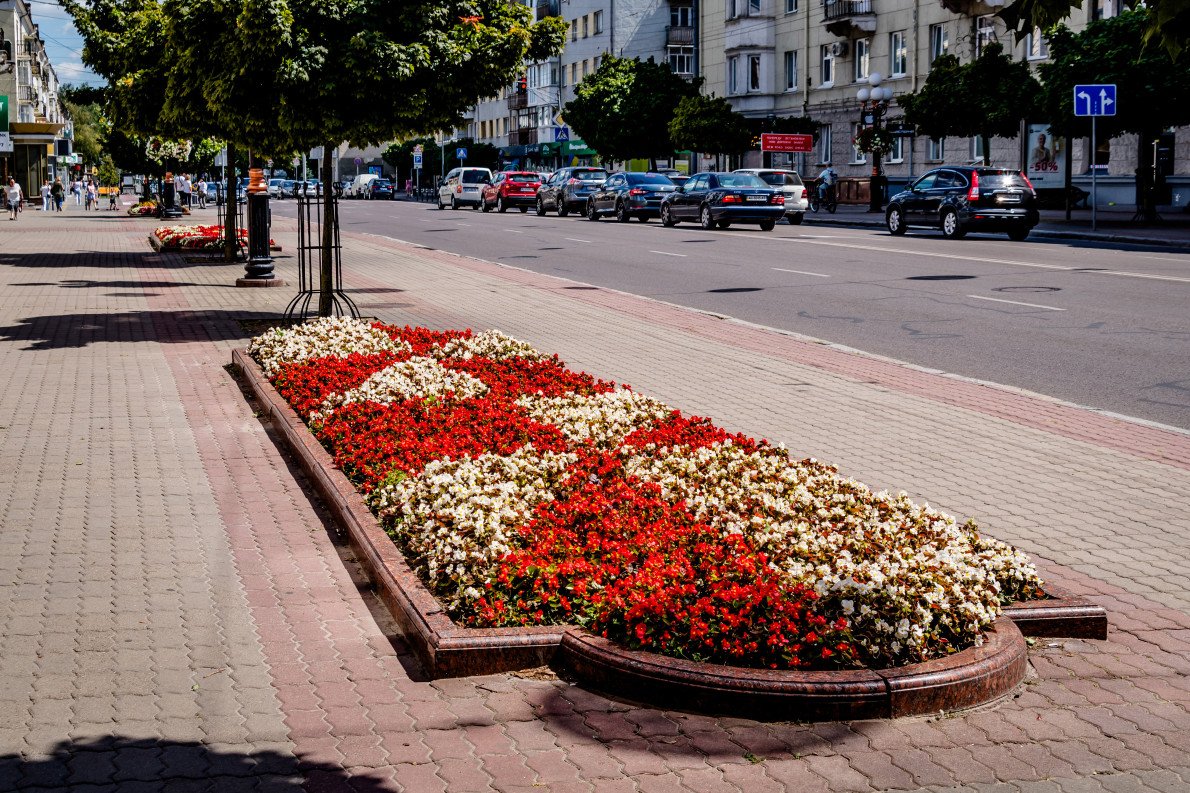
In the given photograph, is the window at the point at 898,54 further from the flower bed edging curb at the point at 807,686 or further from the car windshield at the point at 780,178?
the flower bed edging curb at the point at 807,686

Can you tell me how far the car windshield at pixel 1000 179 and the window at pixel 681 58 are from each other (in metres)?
54.7

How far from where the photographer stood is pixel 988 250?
27.3 meters

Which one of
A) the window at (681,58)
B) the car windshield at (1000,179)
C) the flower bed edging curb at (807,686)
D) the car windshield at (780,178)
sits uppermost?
the window at (681,58)

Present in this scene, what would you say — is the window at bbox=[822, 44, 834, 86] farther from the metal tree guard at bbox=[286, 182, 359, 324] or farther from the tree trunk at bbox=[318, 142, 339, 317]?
the tree trunk at bbox=[318, 142, 339, 317]

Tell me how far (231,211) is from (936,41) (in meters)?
34.8

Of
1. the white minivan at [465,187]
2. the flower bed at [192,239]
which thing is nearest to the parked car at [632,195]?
the white minivan at [465,187]

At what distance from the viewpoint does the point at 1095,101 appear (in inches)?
1270

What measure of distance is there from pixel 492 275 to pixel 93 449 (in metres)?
14.0

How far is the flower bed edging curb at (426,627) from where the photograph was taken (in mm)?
4809

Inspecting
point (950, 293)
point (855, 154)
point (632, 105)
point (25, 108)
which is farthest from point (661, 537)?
point (25, 108)

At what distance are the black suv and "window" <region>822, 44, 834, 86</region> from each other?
2873 centimetres

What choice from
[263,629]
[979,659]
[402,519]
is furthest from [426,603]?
[979,659]

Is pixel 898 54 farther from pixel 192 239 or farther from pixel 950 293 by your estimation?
pixel 950 293

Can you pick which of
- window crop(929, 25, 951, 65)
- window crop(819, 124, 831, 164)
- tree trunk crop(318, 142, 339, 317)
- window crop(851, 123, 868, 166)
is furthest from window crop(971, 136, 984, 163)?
tree trunk crop(318, 142, 339, 317)
